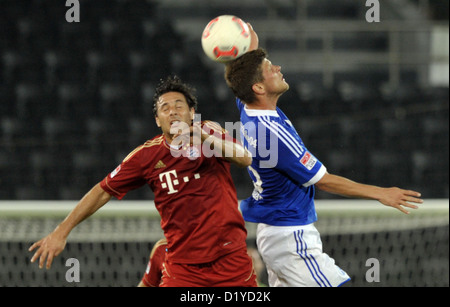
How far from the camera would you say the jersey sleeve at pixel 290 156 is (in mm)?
3775

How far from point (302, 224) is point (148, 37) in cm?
567

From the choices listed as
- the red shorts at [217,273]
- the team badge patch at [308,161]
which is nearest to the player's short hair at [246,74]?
the team badge patch at [308,161]

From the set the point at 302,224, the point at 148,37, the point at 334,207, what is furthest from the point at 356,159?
the point at 302,224

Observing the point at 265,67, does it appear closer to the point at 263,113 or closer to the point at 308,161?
the point at 263,113

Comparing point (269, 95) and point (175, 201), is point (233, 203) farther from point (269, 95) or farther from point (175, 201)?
point (269, 95)

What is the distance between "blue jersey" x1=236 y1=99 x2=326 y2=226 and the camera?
12.4 feet

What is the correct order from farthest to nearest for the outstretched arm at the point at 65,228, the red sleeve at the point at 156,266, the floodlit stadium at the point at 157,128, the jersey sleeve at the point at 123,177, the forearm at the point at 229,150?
the floodlit stadium at the point at 157,128 → the red sleeve at the point at 156,266 → the jersey sleeve at the point at 123,177 → the outstretched arm at the point at 65,228 → the forearm at the point at 229,150

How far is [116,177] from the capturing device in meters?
3.77

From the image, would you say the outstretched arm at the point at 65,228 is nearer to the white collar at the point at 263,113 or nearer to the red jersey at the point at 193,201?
the red jersey at the point at 193,201

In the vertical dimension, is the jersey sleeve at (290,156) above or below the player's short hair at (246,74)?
below

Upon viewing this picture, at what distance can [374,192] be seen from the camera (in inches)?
144

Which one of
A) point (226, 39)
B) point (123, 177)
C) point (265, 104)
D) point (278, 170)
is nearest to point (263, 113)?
point (265, 104)

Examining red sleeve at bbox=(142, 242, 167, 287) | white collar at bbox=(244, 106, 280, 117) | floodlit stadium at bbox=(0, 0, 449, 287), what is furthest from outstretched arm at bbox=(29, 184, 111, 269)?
floodlit stadium at bbox=(0, 0, 449, 287)

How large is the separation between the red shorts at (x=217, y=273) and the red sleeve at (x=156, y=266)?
1.14 ft
